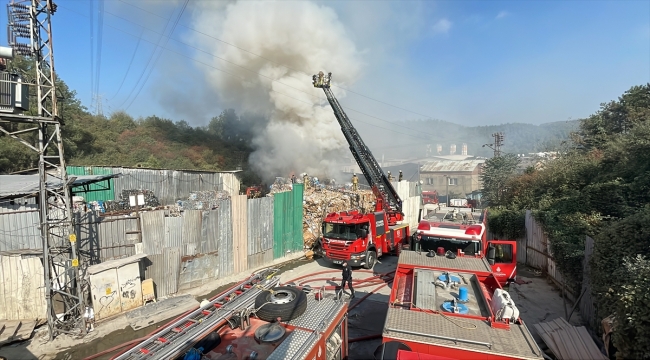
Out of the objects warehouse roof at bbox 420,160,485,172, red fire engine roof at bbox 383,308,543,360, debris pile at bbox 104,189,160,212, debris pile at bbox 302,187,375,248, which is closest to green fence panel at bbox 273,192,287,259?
debris pile at bbox 302,187,375,248

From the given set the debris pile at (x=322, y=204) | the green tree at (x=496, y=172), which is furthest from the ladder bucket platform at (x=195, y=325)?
the green tree at (x=496, y=172)

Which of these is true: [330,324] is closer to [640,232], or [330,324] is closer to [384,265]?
[640,232]

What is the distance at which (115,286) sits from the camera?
809 centimetres

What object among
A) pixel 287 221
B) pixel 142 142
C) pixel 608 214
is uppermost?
pixel 142 142

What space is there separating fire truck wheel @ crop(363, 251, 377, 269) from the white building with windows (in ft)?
123

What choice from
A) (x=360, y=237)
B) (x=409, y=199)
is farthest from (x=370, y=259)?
(x=409, y=199)

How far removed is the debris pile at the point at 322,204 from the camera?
50.1ft

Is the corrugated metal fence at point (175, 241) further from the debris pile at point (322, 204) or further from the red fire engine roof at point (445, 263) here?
the red fire engine roof at point (445, 263)

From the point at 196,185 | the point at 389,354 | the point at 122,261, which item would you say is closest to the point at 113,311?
the point at 122,261

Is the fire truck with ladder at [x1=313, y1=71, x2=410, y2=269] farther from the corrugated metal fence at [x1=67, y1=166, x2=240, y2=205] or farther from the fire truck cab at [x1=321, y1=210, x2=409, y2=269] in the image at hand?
the corrugated metal fence at [x1=67, y1=166, x2=240, y2=205]

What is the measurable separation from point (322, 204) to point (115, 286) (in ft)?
33.9

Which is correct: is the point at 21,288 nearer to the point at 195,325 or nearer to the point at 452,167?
the point at 195,325

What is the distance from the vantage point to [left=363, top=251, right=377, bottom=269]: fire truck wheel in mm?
11791

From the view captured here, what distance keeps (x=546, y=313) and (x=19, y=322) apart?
12.8 meters
